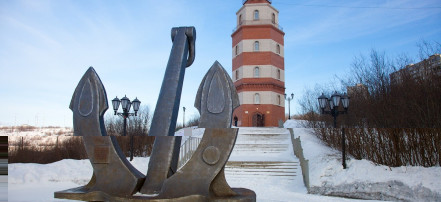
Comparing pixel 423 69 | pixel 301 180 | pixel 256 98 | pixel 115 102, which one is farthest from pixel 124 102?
pixel 256 98

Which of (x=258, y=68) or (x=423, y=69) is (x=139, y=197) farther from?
(x=258, y=68)

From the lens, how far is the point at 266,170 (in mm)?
11875

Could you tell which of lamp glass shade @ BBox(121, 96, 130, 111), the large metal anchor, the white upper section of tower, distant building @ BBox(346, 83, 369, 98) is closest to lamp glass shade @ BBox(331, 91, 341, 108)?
distant building @ BBox(346, 83, 369, 98)

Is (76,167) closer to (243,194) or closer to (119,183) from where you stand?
(119,183)

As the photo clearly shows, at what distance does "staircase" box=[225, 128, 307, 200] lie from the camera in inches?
389

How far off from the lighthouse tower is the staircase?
938 cm

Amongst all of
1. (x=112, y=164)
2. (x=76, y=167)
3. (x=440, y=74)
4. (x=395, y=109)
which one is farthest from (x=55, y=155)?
(x=440, y=74)

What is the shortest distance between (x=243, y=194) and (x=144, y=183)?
59.2 inches

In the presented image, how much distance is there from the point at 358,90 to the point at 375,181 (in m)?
7.97

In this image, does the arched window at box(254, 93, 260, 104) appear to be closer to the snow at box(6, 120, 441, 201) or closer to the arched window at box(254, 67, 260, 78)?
the arched window at box(254, 67, 260, 78)

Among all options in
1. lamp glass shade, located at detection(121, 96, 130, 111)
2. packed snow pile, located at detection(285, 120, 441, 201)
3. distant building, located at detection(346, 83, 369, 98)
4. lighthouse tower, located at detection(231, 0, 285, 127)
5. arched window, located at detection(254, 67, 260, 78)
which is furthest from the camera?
arched window, located at detection(254, 67, 260, 78)

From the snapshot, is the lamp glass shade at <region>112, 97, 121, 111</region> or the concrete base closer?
the concrete base

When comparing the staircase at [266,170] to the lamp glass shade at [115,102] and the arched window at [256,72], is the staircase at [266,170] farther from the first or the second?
the arched window at [256,72]

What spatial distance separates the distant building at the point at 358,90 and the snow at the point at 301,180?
340cm
